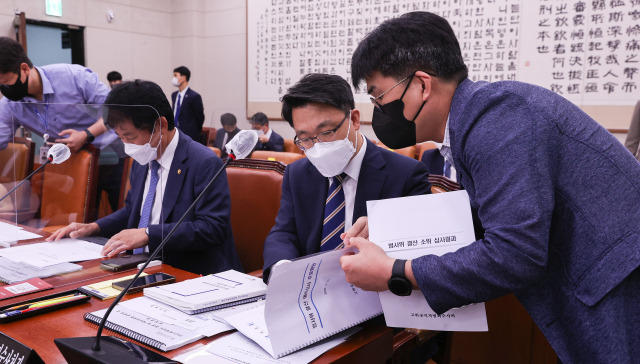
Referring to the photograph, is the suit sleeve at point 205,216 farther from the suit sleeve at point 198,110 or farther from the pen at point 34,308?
the suit sleeve at point 198,110

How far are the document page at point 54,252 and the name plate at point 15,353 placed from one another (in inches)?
19.6

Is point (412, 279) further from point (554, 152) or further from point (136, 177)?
point (136, 177)

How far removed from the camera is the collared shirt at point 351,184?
1479 mm

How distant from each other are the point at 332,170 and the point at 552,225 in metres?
0.73

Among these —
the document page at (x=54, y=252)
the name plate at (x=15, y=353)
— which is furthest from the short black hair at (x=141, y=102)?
the name plate at (x=15, y=353)

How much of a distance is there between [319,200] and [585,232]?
83cm

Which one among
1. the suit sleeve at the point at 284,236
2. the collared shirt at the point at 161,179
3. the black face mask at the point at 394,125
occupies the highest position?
the black face mask at the point at 394,125

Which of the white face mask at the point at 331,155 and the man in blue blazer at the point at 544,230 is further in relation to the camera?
the white face mask at the point at 331,155

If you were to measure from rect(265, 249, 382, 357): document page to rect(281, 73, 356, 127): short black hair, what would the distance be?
25.1 inches

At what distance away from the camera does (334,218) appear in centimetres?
148

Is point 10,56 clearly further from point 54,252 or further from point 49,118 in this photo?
point 54,252

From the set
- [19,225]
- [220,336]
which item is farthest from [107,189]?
[220,336]

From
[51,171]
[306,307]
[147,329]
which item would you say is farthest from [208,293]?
[51,171]

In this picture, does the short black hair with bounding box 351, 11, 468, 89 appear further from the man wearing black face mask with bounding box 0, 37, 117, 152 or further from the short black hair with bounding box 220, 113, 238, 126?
the short black hair with bounding box 220, 113, 238, 126
